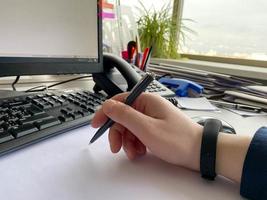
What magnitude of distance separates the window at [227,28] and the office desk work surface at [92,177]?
1262mm

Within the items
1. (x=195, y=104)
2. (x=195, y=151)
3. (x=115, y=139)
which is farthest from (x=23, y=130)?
(x=195, y=104)

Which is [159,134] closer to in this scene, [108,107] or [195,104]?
[108,107]

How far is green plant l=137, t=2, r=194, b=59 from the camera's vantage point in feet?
4.84

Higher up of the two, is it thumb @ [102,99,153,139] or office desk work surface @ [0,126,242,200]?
thumb @ [102,99,153,139]

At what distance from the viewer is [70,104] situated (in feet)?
1.78

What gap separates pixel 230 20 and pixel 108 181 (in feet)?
4.63

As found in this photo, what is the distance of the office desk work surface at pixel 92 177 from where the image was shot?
286 mm

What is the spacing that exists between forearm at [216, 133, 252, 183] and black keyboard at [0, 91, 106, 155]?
25 centimetres

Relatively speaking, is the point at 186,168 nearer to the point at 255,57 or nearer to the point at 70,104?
the point at 70,104

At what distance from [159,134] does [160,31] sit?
1199 millimetres

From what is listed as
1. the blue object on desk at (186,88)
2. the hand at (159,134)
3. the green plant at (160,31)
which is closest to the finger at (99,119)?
the hand at (159,134)

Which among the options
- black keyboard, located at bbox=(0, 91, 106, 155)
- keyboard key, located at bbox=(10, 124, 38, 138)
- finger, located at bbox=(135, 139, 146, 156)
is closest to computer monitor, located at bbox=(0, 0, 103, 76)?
black keyboard, located at bbox=(0, 91, 106, 155)

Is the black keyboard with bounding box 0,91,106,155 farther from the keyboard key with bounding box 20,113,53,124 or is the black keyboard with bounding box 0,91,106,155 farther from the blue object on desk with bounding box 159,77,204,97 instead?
the blue object on desk with bounding box 159,77,204,97

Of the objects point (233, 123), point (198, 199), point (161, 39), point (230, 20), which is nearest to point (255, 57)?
point (230, 20)
